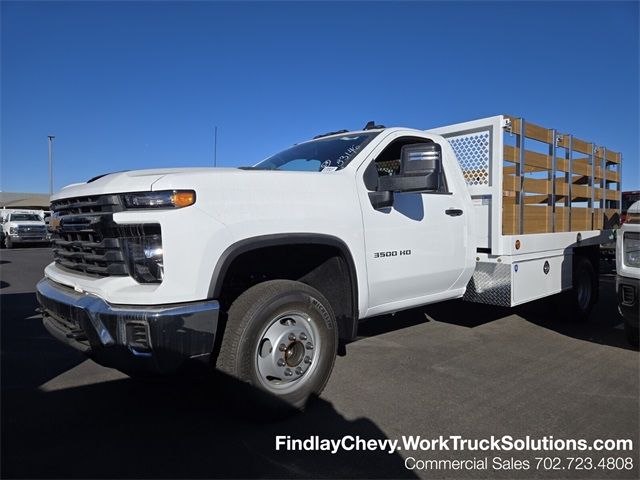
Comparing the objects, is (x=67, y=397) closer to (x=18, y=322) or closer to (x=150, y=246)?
(x=150, y=246)

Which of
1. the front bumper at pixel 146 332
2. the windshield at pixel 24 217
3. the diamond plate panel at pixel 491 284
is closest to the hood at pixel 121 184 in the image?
the front bumper at pixel 146 332

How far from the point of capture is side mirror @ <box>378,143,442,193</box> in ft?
11.5

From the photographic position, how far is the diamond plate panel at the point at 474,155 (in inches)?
198

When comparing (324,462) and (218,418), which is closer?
(324,462)

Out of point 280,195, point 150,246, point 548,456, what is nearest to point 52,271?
point 150,246

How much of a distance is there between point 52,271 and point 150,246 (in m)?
1.44

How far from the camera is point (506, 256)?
15.8ft

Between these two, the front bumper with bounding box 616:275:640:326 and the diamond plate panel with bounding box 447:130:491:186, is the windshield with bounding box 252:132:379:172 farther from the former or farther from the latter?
the front bumper with bounding box 616:275:640:326

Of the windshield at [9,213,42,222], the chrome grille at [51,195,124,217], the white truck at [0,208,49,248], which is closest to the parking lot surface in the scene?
the chrome grille at [51,195,124,217]

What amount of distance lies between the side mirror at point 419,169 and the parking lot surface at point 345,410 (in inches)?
66.2

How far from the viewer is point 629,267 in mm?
4578

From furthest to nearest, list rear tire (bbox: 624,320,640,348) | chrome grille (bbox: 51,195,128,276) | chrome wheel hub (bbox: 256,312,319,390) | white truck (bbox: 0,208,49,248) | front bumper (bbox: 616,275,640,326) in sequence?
white truck (bbox: 0,208,49,248)
rear tire (bbox: 624,320,640,348)
front bumper (bbox: 616,275,640,326)
chrome wheel hub (bbox: 256,312,319,390)
chrome grille (bbox: 51,195,128,276)

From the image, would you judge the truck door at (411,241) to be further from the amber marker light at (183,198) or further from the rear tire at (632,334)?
the rear tire at (632,334)

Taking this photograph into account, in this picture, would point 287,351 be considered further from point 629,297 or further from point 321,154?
point 629,297
